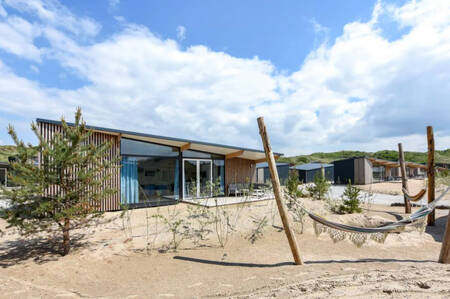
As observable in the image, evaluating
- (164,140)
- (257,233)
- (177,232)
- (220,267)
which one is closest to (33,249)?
(177,232)

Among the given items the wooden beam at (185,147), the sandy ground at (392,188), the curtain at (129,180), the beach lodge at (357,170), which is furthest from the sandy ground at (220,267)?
the beach lodge at (357,170)

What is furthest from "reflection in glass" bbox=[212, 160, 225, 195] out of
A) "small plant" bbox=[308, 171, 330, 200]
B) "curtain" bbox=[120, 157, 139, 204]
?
"small plant" bbox=[308, 171, 330, 200]

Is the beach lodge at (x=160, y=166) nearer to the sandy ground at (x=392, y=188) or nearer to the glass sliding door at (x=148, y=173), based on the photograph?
the glass sliding door at (x=148, y=173)

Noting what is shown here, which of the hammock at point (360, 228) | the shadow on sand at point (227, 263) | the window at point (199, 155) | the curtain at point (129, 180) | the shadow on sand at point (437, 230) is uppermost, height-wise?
the window at point (199, 155)

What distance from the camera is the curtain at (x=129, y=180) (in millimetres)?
8250

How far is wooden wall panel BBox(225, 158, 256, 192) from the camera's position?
12.1 m

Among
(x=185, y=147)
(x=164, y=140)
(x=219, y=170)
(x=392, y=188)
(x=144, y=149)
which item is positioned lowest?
(x=392, y=188)

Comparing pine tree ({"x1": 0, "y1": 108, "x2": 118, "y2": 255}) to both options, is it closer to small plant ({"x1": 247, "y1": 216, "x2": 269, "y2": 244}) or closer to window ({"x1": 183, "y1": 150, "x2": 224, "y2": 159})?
small plant ({"x1": 247, "y1": 216, "x2": 269, "y2": 244})

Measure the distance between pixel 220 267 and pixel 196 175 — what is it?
23.2 feet

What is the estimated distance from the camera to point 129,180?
8406mm

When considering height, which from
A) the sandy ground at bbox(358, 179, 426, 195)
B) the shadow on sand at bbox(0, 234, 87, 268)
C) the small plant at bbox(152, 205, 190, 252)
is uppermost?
the small plant at bbox(152, 205, 190, 252)

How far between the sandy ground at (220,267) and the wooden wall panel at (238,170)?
6.25 metres

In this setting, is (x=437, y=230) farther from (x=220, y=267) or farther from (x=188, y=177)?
(x=188, y=177)

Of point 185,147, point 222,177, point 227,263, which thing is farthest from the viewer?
point 222,177
